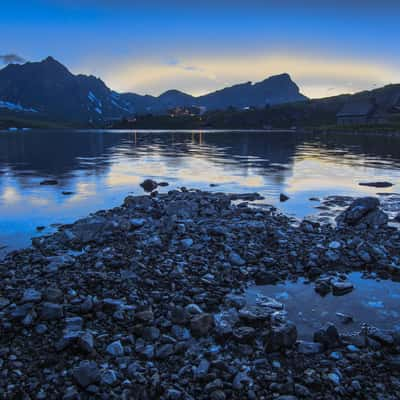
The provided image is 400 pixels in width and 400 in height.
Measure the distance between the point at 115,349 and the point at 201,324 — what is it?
1806mm

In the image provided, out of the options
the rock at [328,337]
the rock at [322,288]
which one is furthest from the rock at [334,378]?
the rock at [322,288]

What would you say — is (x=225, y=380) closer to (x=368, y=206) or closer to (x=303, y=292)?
(x=303, y=292)

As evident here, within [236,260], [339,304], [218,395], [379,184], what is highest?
[379,184]

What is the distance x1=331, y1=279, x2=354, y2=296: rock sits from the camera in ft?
32.0

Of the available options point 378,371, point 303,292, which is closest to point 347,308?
point 303,292

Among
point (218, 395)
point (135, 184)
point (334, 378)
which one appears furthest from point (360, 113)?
point (218, 395)

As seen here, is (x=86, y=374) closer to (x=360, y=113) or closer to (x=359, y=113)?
(x=359, y=113)

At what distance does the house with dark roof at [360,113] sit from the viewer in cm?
16588

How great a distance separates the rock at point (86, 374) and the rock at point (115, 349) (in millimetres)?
595

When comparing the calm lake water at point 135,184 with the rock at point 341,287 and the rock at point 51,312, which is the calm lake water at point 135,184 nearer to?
the rock at point 51,312

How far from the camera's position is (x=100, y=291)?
9203 mm

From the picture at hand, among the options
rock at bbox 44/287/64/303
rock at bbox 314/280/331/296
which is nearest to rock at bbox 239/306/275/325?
rock at bbox 314/280/331/296

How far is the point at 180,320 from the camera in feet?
25.9

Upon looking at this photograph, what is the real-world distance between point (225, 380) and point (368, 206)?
1267 cm
